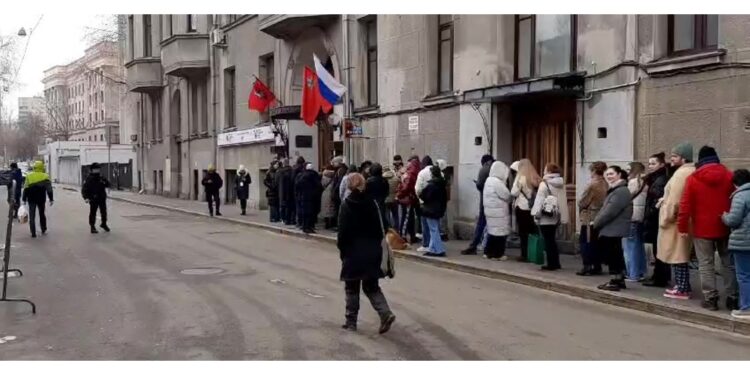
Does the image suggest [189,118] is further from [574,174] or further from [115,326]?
[115,326]

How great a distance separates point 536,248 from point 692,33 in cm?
396

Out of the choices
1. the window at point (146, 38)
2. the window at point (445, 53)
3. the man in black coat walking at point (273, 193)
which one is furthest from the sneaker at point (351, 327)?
the window at point (146, 38)

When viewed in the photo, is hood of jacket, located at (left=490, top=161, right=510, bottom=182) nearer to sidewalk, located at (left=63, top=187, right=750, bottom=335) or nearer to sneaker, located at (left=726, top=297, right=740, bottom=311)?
sidewalk, located at (left=63, top=187, right=750, bottom=335)

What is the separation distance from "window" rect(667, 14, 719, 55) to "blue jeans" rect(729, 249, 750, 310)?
3824mm

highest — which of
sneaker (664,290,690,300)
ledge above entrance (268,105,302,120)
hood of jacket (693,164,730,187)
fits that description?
ledge above entrance (268,105,302,120)

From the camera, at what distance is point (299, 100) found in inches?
949

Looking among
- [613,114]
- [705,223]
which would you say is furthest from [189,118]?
[705,223]

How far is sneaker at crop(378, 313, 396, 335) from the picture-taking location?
24.7 ft

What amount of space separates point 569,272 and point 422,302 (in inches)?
114

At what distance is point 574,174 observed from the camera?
13.5m

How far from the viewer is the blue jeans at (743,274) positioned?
805 cm

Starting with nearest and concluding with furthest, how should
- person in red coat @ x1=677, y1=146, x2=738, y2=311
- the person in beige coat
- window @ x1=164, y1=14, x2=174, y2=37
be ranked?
person in red coat @ x1=677, y1=146, x2=738, y2=311 < the person in beige coat < window @ x1=164, y1=14, x2=174, y2=37

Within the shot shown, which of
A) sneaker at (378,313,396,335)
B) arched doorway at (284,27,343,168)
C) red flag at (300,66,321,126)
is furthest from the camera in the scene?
arched doorway at (284,27,343,168)

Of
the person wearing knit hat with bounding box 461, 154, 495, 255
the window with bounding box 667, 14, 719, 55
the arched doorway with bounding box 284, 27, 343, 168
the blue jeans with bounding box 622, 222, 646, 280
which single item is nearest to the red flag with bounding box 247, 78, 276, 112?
the arched doorway with bounding box 284, 27, 343, 168
